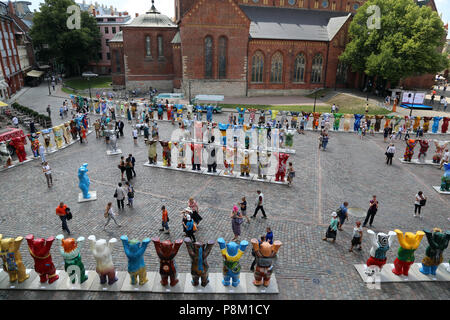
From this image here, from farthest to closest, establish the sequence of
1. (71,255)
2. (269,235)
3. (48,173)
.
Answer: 1. (48,173)
2. (269,235)
3. (71,255)

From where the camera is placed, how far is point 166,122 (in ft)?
109

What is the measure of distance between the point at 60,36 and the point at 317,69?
159 ft

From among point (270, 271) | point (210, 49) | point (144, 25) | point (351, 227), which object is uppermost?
point (144, 25)

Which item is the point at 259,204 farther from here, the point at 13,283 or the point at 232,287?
the point at 13,283

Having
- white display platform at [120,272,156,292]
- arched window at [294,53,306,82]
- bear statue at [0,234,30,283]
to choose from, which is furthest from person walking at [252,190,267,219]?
arched window at [294,53,306,82]

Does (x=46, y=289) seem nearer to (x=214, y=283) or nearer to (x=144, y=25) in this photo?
(x=214, y=283)

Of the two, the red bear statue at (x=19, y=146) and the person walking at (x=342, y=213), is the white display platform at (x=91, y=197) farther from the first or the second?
the person walking at (x=342, y=213)

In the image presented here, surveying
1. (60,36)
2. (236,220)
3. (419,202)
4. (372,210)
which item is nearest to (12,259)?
(236,220)

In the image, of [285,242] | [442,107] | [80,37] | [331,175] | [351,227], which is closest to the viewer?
[285,242]

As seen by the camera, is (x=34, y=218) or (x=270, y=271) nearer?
(x=270, y=271)

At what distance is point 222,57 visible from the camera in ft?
159

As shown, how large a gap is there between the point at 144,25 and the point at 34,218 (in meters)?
44.5

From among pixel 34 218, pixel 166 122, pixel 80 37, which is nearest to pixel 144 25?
pixel 80 37

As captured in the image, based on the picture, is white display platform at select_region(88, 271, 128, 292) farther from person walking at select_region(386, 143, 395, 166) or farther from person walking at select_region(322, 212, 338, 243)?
person walking at select_region(386, 143, 395, 166)
